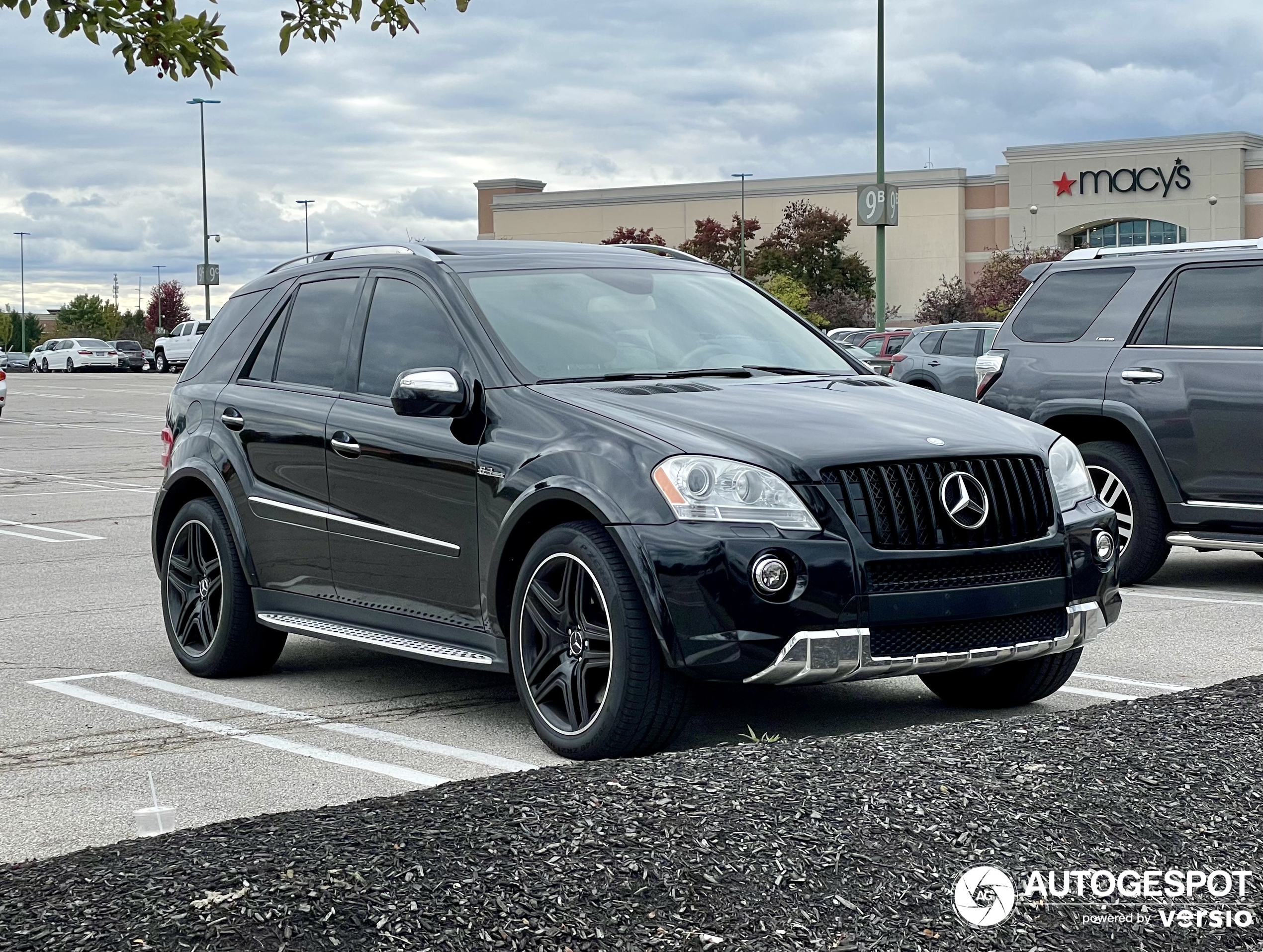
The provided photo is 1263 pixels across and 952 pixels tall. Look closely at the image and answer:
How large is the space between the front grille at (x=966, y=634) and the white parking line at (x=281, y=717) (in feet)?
3.90

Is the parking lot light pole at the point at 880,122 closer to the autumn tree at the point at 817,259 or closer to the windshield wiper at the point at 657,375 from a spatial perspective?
the windshield wiper at the point at 657,375

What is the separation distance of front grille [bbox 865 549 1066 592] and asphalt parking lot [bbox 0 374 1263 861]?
58 centimetres

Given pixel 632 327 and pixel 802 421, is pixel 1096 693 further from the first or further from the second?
pixel 632 327

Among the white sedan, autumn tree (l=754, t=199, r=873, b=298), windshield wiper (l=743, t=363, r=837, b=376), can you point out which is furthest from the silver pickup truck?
windshield wiper (l=743, t=363, r=837, b=376)

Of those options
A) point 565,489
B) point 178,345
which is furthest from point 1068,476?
point 178,345

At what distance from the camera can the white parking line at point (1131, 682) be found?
7.06 m

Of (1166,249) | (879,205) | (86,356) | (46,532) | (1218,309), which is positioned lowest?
(46,532)

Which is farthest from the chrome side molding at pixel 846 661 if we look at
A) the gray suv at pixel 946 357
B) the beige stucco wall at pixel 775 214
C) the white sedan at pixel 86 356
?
the beige stucco wall at pixel 775 214

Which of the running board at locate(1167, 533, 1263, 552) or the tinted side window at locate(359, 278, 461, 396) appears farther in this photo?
the running board at locate(1167, 533, 1263, 552)

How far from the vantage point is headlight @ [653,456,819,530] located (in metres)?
5.44

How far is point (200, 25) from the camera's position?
5309 millimetres

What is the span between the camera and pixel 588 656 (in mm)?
5684

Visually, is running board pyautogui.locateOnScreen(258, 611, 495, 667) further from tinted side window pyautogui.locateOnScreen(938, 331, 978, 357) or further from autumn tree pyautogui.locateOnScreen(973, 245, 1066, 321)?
autumn tree pyautogui.locateOnScreen(973, 245, 1066, 321)

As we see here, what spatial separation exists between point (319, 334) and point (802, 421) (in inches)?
97.5
